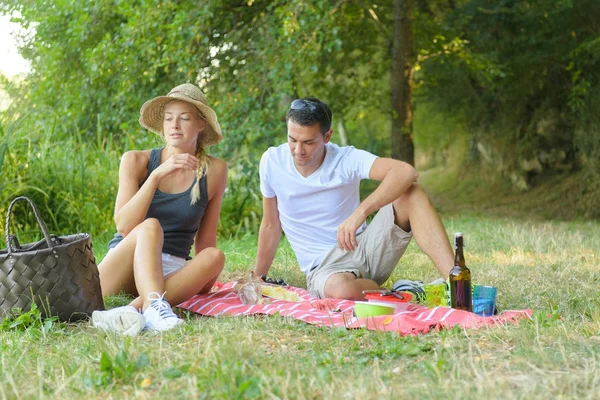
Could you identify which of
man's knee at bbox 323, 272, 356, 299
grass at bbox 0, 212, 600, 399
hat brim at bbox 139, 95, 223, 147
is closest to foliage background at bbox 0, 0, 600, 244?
hat brim at bbox 139, 95, 223, 147

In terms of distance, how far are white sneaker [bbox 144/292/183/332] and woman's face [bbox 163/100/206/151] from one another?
0.97 meters

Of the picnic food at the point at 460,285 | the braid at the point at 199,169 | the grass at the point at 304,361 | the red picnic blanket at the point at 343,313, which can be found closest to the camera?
the grass at the point at 304,361

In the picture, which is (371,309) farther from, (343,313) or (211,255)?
(211,255)

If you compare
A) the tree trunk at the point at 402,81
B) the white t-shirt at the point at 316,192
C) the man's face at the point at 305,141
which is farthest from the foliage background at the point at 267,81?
the man's face at the point at 305,141

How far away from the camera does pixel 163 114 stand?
4.81 m

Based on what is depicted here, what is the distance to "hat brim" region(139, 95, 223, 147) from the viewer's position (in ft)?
14.7

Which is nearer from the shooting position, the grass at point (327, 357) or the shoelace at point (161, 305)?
the grass at point (327, 357)

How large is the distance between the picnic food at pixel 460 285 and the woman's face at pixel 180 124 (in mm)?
1641

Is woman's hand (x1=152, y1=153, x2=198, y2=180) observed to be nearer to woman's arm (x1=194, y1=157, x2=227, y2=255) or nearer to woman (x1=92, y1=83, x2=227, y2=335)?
woman (x1=92, y1=83, x2=227, y2=335)

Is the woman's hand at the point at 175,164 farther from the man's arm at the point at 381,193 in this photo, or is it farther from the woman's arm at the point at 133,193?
the man's arm at the point at 381,193

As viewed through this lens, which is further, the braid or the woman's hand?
the braid

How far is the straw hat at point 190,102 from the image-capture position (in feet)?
14.6

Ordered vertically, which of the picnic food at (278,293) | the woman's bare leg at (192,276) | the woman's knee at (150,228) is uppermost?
the woman's knee at (150,228)

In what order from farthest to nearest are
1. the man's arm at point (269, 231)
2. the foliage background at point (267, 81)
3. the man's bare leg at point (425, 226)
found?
the foliage background at point (267, 81), the man's arm at point (269, 231), the man's bare leg at point (425, 226)
